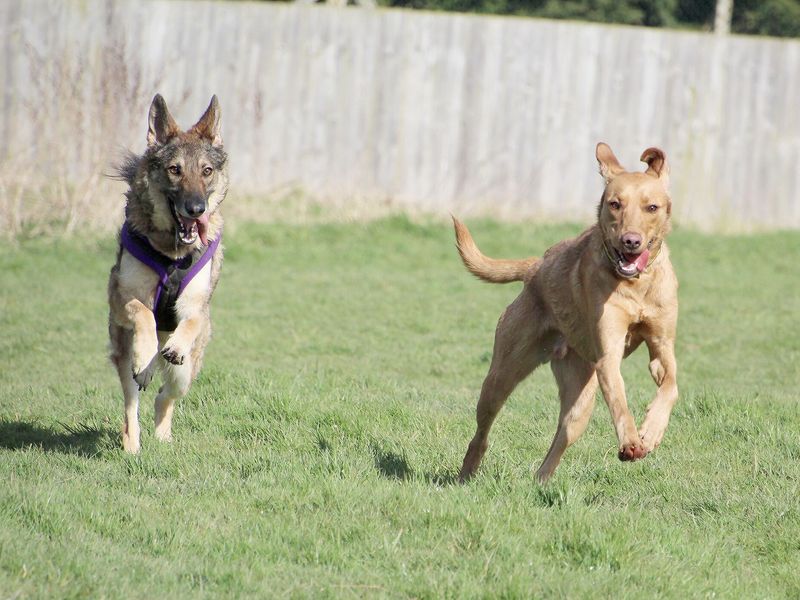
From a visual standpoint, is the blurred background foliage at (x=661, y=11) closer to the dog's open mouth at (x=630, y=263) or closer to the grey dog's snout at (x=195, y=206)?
the grey dog's snout at (x=195, y=206)

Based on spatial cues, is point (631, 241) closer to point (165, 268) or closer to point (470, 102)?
point (165, 268)

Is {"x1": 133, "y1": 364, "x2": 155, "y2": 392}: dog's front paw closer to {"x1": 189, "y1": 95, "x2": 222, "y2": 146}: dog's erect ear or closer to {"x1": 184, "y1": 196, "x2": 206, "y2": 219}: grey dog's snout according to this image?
{"x1": 184, "y1": 196, "x2": 206, "y2": 219}: grey dog's snout

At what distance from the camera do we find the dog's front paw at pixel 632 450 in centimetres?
485

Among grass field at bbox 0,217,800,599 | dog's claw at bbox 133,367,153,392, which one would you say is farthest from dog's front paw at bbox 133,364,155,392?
grass field at bbox 0,217,800,599

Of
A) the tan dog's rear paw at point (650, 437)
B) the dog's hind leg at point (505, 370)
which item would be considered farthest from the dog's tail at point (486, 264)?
the tan dog's rear paw at point (650, 437)

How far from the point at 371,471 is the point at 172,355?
4.40 ft

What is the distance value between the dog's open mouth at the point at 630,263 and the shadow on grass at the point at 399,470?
4.52 feet

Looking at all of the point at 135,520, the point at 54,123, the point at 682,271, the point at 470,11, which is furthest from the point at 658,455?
the point at 470,11

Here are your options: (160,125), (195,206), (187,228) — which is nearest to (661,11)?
(160,125)

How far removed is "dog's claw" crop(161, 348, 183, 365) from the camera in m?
5.89

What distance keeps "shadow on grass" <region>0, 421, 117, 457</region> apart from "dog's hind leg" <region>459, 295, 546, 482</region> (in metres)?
2.04

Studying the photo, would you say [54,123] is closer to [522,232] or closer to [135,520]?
[522,232]

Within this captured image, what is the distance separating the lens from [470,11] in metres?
20.4

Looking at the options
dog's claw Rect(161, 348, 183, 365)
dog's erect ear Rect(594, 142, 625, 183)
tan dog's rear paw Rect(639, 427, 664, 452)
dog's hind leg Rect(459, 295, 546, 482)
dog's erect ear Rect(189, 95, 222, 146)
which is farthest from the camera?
dog's erect ear Rect(189, 95, 222, 146)
